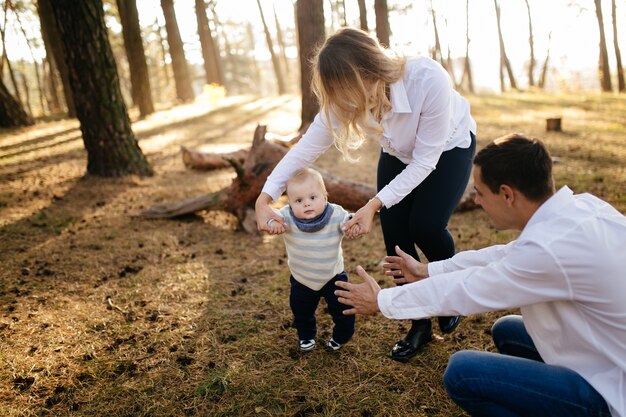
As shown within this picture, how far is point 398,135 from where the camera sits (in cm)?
278

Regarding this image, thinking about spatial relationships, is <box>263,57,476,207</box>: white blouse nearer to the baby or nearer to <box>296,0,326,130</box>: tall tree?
the baby

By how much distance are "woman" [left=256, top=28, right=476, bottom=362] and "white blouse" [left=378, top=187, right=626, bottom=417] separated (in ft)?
3.05

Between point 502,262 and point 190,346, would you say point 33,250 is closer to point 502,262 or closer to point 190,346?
point 190,346

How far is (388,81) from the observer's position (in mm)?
2572

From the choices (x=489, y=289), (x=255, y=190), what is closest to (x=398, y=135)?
(x=489, y=289)

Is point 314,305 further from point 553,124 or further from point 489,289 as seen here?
point 553,124

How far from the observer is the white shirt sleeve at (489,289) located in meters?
1.73

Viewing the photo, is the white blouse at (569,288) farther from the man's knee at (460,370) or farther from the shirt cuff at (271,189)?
the shirt cuff at (271,189)

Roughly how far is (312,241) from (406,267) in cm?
65

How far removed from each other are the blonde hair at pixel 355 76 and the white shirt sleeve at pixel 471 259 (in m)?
0.88

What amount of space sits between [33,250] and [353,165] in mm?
5774

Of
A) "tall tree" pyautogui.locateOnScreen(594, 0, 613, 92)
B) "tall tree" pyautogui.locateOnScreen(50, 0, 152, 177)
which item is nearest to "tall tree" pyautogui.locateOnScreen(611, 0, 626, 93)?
Answer: "tall tree" pyautogui.locateOnScreen(594, 0, 613, 92)

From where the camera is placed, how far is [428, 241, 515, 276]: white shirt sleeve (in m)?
2.32

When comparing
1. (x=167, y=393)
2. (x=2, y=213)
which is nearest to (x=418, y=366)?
(x=167, y=393)
